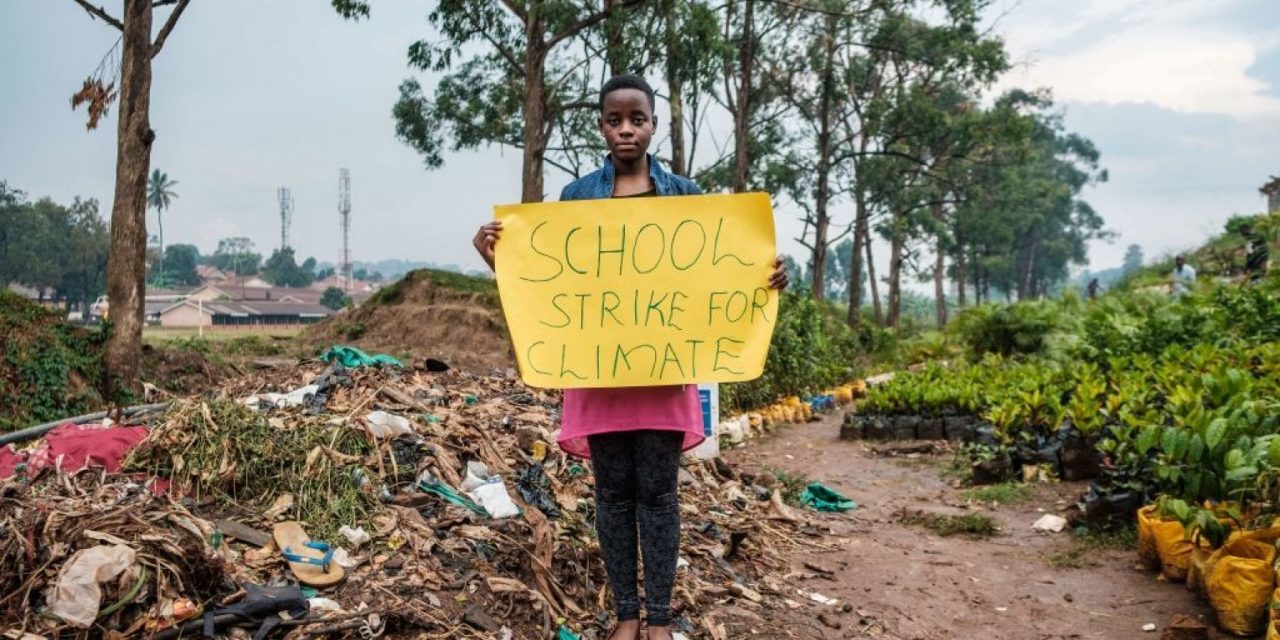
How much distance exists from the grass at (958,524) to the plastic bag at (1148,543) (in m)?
0.96

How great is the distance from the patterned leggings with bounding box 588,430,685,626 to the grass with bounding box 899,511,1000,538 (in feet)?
10.2

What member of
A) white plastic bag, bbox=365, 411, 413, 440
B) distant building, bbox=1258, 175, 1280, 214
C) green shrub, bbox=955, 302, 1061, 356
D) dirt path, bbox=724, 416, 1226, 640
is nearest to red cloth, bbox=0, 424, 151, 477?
white plastic bag, bbox=365, 411, 413, 440

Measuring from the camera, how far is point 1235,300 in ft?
31.2

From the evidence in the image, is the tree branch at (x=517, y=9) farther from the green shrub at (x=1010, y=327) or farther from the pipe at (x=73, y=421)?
the pipe at (x=73, y=421)

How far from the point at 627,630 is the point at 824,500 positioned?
3505 millimetres

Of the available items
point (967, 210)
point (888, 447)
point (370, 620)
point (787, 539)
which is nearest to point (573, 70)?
point (888, 447)

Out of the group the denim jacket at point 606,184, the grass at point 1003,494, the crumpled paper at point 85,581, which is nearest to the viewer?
the crumpled paper at point 85,581

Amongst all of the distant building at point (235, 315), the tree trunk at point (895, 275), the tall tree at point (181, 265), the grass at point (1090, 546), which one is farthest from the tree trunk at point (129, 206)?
the tall tree at point (181, 265)

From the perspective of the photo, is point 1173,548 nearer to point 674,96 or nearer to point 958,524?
point 958,524

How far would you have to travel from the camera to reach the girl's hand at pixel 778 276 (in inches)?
105

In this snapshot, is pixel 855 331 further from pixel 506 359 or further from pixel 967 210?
pixel 967 210

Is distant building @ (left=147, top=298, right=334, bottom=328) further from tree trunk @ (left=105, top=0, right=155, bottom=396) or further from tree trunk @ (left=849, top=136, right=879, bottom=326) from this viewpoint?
tree trunk @ (left=105, top=0, right=155, bottom=396)

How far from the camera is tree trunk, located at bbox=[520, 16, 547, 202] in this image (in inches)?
548

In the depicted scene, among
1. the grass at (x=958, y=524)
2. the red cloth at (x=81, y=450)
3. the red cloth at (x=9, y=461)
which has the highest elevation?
the red cloth at (x=81, y=450)
